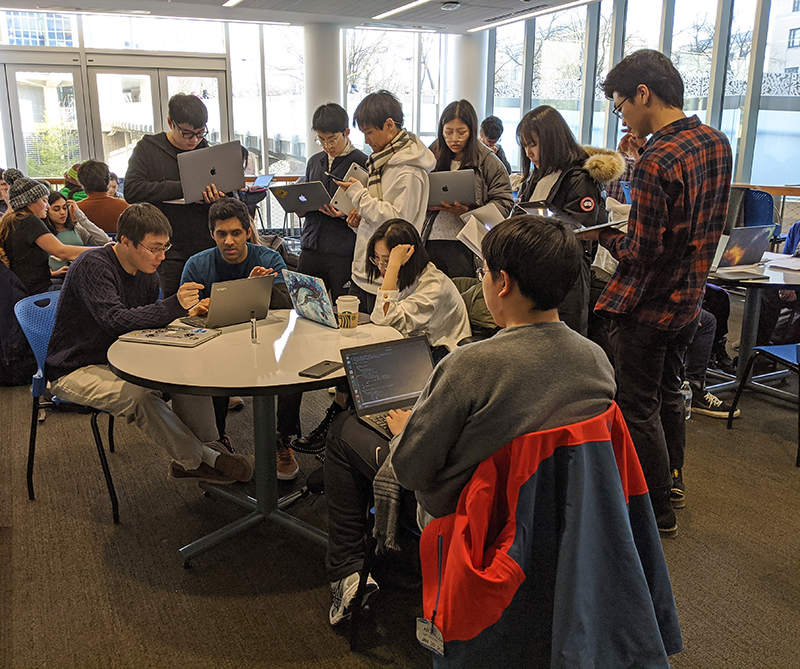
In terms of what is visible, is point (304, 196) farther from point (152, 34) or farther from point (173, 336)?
point (152, 34)

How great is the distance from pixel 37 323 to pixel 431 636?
2.05m

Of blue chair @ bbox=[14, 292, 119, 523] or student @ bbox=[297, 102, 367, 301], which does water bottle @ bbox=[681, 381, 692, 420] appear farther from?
blue chair @ bbox=[14, 292, 119, 523]

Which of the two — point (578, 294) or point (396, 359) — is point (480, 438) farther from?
point (578, 294)

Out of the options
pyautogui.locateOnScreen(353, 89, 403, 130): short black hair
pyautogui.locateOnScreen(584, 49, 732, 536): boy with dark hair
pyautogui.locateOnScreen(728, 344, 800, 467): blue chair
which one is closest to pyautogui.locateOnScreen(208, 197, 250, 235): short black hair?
pyautogui.locateOnScreen(353, 89, 403, 130): short black hair

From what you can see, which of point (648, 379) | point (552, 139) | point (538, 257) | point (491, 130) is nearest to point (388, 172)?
point (552, 139)

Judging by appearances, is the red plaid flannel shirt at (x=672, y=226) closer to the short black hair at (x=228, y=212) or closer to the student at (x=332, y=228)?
the student at (x=332, y=228)

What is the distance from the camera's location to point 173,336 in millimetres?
2340

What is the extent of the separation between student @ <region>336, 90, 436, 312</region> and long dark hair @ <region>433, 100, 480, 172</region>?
34 cm

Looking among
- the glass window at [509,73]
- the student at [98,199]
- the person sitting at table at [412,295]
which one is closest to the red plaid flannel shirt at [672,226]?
the person sitting at table at [412,295]

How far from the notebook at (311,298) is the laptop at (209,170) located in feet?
3.03

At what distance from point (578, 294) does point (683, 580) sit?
111cm

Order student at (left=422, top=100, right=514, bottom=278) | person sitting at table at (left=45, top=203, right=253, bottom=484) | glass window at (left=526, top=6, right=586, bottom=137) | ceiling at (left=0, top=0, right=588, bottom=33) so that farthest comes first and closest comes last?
1. glass window at (left=526, top=6, right=586, bottom=137)
2. ceiling at (left=0, top=0, right=588, bottom=33)
3. student at (left=422, top=100, right=514, bottom=278)
4. person sitting at table at (left=45, top=203, right=253, bottom=484)

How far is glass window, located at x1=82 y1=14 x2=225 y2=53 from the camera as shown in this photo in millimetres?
9102

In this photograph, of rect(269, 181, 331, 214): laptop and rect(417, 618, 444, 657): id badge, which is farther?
rect(269, 181, 331, 214): laptop
